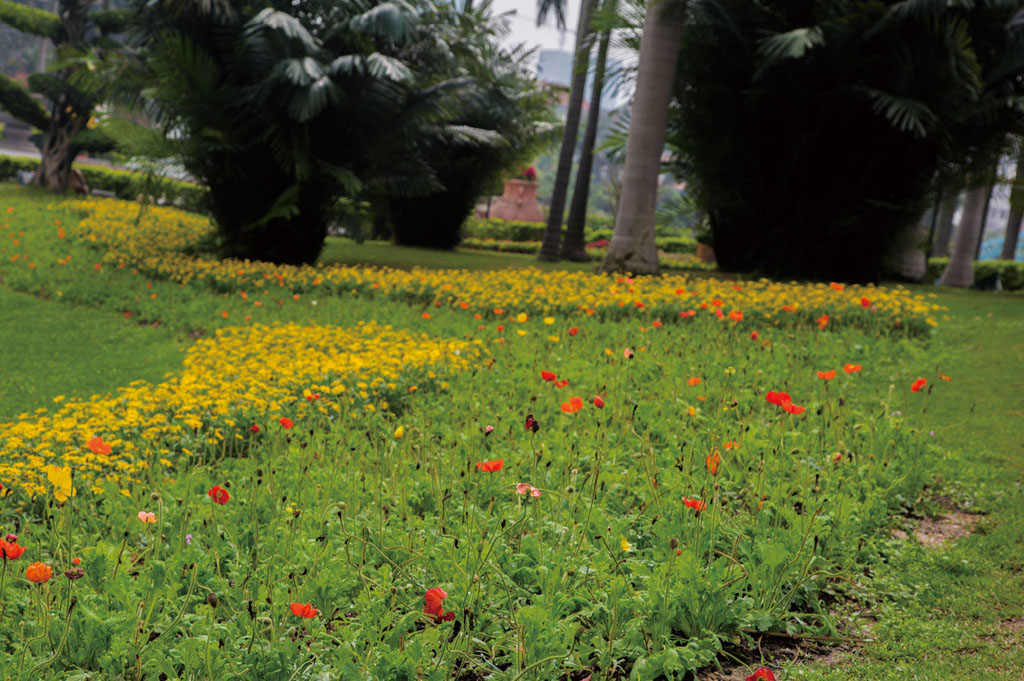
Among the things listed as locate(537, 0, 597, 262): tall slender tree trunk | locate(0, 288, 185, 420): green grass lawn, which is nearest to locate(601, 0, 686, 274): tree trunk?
locate(537, 0, 597, 262): tall slender tree trunk

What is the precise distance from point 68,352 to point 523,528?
16.4 feet

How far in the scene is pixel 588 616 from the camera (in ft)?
7.53

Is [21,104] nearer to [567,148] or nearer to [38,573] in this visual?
[567,148]

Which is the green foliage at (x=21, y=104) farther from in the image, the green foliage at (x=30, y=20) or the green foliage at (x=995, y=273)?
the green foliage at (x=995, y=273)

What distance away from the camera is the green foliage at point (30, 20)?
67.6ft

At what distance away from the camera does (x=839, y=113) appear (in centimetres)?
1148

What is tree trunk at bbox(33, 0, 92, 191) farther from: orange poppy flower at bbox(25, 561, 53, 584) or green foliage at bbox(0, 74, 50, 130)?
orange poppy flower at bbox(25, 561, 53, 584)

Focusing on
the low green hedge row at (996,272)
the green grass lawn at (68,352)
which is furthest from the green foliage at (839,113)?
the green grass lawn at (68,352)

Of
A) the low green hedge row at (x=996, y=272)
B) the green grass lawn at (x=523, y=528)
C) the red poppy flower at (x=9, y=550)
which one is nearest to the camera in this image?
the red poppy flower at (x=9, y=550)

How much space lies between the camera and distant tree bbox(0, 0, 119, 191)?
2005 centimetres

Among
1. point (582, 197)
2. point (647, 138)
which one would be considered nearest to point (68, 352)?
point (647, 138)

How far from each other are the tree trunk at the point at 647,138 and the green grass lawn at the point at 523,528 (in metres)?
5.82

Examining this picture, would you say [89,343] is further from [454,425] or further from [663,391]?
[663,391]

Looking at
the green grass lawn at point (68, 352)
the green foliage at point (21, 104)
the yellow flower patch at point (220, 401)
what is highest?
the green foliage at point (21, 104)
